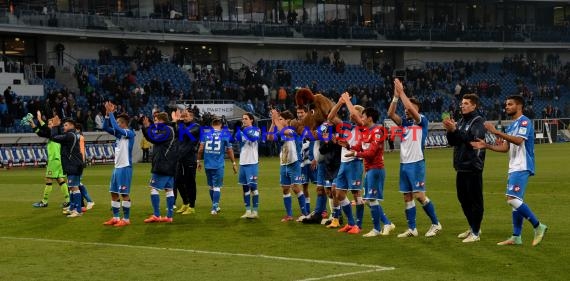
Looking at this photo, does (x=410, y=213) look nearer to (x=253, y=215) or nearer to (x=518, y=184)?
(x=518, y=184)

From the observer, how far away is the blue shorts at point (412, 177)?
14453 millimetres

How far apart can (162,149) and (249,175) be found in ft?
6.18

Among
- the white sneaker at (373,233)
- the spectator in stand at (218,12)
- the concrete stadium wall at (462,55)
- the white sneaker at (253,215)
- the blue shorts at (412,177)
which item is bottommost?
the white sneaker at (253,215)

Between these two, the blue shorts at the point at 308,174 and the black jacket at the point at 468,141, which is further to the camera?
the blue shorts at the point at 308,174

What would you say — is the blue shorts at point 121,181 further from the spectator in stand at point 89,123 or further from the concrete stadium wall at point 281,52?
the concrete stadium wall at point 281,52

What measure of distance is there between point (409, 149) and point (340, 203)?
77.8 inches

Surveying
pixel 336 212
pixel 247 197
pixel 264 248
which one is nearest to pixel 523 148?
pixel 264 248

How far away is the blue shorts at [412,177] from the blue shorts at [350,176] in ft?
3.97

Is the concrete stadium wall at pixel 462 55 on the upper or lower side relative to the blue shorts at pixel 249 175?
upper

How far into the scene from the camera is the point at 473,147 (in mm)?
12992

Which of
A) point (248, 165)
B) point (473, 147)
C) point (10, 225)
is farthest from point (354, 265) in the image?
point (10, 225)

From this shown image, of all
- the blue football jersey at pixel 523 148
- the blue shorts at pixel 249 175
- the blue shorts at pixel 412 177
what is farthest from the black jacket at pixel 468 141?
the blue shorts at pixel 249 175

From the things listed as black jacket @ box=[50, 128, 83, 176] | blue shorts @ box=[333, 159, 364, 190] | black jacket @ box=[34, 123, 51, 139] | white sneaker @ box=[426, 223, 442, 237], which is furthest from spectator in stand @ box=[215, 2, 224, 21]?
white sneaker @ box=[426, 223, 442, 237]

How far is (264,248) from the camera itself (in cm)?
1382
